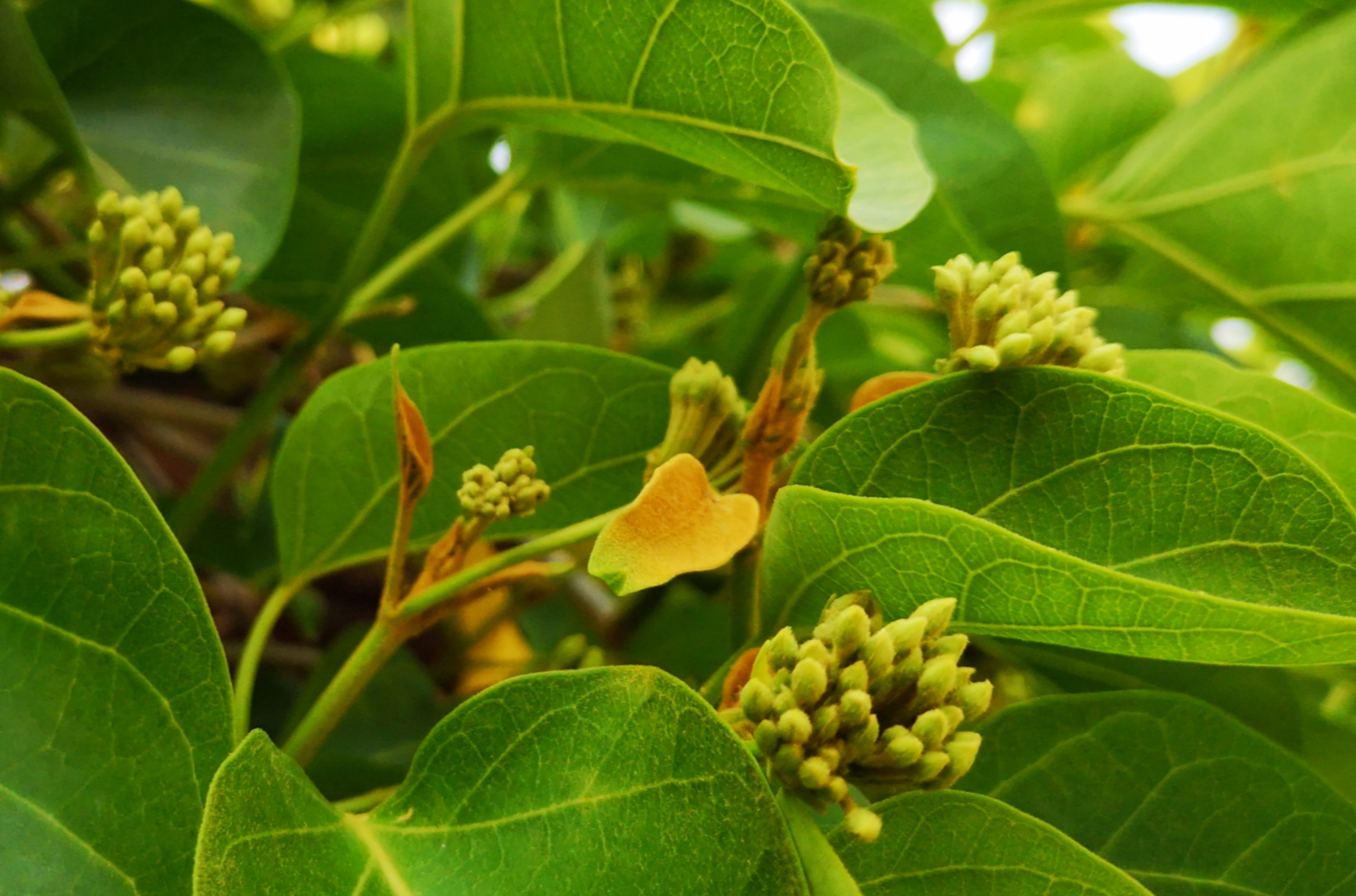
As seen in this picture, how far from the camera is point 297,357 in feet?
2.23

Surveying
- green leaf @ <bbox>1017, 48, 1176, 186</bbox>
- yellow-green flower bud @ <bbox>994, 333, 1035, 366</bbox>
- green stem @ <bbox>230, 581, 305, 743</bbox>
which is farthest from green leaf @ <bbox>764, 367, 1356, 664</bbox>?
green leaf @ <bbox>1017, 48, 1176, 186</bbox>

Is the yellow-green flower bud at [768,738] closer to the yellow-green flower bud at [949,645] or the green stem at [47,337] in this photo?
the yellow-green flower bud at [949,645]

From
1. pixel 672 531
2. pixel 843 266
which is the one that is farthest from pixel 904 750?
pixel 843 266

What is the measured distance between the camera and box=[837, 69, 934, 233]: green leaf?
1.44 ft

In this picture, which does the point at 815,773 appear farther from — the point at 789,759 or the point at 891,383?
the point at 891,383

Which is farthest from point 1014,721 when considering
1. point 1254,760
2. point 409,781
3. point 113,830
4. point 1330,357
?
point 1330,357

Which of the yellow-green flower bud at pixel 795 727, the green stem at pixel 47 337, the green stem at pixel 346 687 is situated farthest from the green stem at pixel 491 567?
the green stem at pixel 47 337

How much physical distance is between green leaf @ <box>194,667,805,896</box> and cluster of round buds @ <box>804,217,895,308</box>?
0.63 feet

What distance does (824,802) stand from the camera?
37 cm

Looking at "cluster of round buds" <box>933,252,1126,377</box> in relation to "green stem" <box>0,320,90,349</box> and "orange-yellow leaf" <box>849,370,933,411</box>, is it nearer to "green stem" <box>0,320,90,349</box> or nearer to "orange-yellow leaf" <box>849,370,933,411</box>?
"orange-yellow leaf" <box>849,370,933,411</box>

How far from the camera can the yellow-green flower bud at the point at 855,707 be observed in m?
0.36

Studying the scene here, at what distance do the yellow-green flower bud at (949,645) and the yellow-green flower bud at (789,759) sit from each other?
0.06 meters

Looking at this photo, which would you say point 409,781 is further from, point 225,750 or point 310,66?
point 310,66

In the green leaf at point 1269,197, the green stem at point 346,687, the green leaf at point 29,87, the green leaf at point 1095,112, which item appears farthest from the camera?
the green leaf at point 1095,112
